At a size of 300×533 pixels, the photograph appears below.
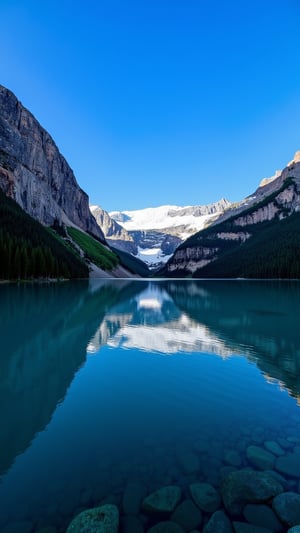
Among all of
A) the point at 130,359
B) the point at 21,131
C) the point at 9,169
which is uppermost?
the point at 21,131

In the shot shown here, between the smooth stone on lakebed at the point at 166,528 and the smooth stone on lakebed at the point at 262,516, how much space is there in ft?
4.02

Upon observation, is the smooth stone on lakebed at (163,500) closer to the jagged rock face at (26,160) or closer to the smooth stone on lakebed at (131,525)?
the smooth stone on lakebed at (131,525)

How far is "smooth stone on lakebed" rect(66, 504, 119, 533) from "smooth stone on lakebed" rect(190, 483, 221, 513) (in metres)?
1.50

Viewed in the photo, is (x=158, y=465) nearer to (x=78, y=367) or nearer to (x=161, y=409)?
(x=161, y=409)

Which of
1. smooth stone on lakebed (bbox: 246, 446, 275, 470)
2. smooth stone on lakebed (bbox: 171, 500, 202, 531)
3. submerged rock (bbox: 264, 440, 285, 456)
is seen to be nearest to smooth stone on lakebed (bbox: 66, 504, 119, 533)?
smooth stone on lakebed (bbox: 171, 500, 202, 531)

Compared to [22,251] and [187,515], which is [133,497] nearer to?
[187,515]

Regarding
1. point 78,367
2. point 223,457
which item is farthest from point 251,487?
point 78,367

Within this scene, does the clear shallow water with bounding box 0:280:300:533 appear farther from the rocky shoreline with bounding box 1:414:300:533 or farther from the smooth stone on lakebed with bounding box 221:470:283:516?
the smooth stone on lakebed with bounding box 221:470:283:516

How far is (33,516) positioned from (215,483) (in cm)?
341

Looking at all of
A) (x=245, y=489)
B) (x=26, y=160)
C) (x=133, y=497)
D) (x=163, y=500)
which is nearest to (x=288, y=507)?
(x=245, y=489)

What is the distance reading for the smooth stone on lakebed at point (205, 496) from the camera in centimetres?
477

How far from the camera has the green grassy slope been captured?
71.1 metres

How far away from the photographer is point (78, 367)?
12.9m

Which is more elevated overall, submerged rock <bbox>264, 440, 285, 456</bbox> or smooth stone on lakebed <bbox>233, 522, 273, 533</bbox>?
smooth stone on lakebed <bbox>233, 522, 273, 533</bbox>
